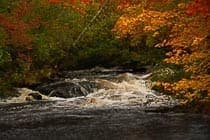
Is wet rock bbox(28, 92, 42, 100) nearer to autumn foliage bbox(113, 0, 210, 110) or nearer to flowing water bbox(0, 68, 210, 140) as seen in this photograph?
flowing water bbox(0, 68, 210, 140)

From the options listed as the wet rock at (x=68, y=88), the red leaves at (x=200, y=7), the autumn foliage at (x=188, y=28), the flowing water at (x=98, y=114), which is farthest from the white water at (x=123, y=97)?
the red leaves at (x=200, y=7)

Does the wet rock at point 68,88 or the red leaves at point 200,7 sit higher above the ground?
the red leaves at point 200,7

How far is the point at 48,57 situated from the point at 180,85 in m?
19.0

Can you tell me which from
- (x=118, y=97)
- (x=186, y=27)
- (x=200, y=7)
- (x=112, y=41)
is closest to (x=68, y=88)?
(x=118, y=97)

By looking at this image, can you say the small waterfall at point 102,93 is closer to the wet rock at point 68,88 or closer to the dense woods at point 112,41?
the wet rock at point 68,88

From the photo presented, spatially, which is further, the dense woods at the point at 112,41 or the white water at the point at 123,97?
the white water at the point at 123,97

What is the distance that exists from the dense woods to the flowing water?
0.98 m

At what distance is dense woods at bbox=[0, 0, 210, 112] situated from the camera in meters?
16.3

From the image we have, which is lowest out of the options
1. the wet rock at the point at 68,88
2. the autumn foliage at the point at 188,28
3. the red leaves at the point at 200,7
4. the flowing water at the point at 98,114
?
the flowing water at the point at 98,114

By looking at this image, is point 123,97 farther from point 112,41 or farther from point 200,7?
point 112,41

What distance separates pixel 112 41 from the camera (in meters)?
40.4

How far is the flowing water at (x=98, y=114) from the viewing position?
1814 cm

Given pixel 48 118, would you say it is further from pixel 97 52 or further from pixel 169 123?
pixel 97 52

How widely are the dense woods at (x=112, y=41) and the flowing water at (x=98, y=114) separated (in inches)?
38.7
